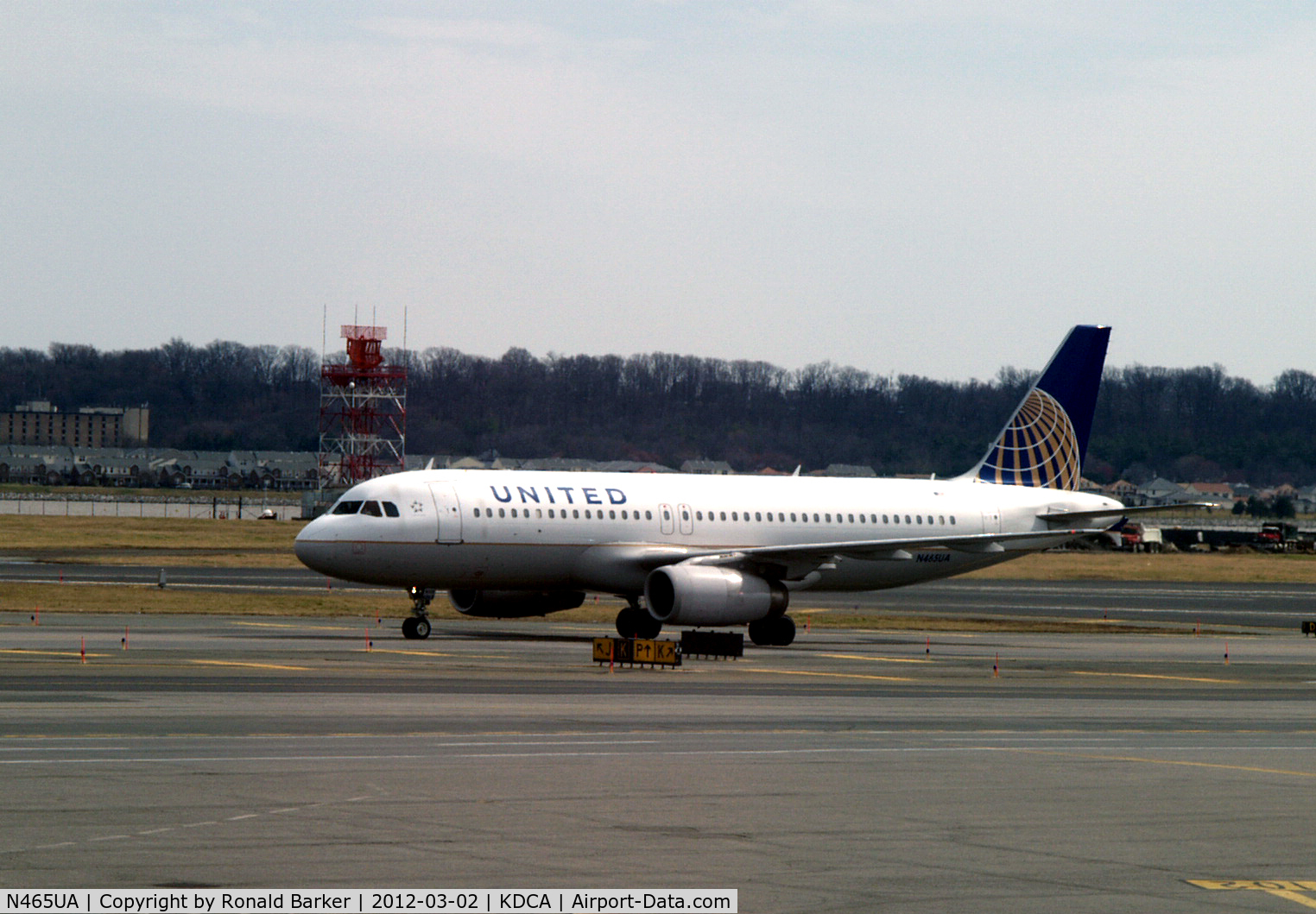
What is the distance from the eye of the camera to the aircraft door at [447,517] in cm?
4069

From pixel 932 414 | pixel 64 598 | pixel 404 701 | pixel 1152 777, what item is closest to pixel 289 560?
pixel 64 598

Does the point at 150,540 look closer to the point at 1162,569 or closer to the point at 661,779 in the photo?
the point at 1162,569

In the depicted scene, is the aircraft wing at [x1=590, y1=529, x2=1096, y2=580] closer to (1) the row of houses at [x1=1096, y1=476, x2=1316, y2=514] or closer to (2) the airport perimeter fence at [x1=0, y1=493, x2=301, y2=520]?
(2) the airport perimeter fence at [x1=0, y1=493, x2=301, y2=520]

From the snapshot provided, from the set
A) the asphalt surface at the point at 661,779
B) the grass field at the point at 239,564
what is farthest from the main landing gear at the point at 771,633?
the grass field at the point at 239,564

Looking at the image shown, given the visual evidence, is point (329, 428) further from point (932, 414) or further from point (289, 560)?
point (932, 414)

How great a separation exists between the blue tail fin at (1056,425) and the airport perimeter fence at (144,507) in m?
84.8

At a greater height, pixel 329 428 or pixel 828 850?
pixel 329 428

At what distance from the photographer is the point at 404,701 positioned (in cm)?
2444

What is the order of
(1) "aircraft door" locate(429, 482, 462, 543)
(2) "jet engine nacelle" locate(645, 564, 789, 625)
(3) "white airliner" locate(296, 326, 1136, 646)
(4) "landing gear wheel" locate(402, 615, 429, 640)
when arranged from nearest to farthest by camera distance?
(4) "landing gear wheel" locate(402, 615, 429, 640)
(2) "jet engine nacelle" locate(645, 564, 789, 625)
(3) "white airliner" locate(296, 326, 1136, 646)
(1) "aircraft door" locate(429, 482, 462, 543)

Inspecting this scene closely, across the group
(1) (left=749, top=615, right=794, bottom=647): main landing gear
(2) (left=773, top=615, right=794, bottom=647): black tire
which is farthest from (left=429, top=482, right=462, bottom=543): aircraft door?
(2) (left=773, top=615, right=794, bottom=647): black tire

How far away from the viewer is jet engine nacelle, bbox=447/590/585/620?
43.7m

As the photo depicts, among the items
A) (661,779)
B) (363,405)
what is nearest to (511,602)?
(661,779)

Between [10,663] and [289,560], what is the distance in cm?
5190

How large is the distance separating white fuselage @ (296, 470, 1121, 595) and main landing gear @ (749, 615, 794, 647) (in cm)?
190
